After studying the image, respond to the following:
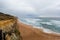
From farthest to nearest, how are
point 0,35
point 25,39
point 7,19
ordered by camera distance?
point 25,39 → point 7,19 → point 0,35

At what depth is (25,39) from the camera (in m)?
13.6

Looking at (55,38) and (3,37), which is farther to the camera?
(55,38)

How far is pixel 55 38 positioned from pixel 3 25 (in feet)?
26.2

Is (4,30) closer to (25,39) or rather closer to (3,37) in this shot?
(3,37)

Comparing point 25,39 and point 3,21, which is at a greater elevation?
point 3,21

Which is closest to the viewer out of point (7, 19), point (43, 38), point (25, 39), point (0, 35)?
point (0, 35)

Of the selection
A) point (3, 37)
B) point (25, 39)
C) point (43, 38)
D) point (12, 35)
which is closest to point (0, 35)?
point (3, 37)

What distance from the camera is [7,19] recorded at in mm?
8117

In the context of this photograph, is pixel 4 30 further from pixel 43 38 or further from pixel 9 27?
pixel 43 38

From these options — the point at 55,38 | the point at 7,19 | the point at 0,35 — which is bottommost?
the point at 55,38

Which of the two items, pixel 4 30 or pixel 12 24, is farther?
pixel 12 24

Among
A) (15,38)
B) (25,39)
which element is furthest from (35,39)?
(15,38)

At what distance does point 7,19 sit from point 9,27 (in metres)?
0.33

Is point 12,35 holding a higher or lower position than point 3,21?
→ lower
